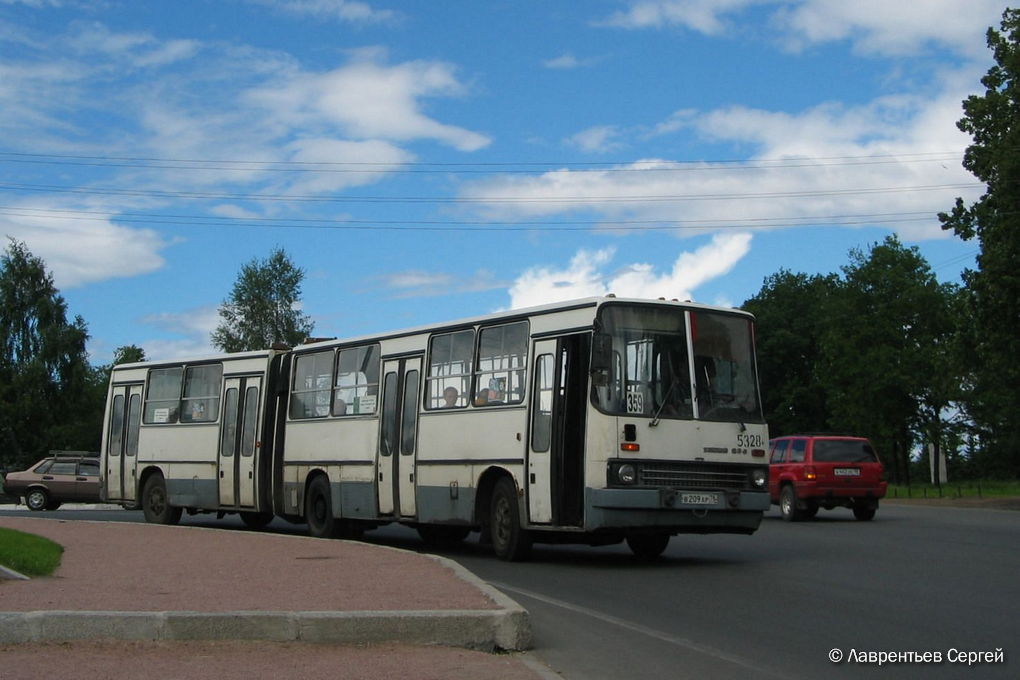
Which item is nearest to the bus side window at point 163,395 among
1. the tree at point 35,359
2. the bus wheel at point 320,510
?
the bus wheel at point 320,510

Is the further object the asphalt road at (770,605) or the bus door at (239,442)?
the bus door at (239,442)

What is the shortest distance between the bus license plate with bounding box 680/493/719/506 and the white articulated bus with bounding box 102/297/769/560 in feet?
0.05

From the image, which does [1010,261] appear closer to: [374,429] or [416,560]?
[374,429]

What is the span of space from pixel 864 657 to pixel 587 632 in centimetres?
235

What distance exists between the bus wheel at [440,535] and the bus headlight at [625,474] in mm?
5951

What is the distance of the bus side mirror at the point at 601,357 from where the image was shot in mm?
14938

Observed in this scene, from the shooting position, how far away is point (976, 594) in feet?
41.0

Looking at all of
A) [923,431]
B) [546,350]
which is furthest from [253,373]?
[923,431]

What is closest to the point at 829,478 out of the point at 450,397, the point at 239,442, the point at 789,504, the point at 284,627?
the point at 789,504

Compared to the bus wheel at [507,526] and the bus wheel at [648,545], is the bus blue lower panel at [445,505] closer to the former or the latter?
the bus wheel at [507,526]

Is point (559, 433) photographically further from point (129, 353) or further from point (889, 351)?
point (129, 353)

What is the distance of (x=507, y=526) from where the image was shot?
1662cm

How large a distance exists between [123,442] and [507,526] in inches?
547

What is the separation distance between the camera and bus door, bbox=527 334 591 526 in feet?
50.9
